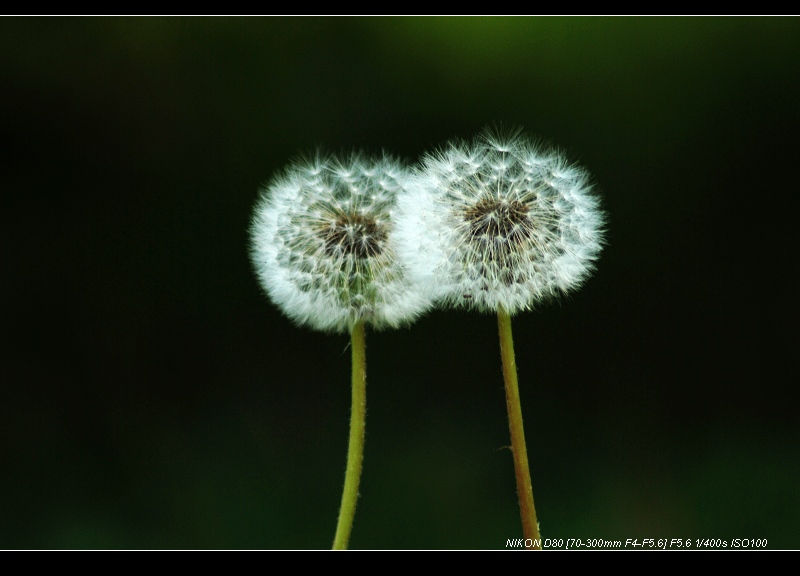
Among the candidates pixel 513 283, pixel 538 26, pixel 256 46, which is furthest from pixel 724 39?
pixel 513 283

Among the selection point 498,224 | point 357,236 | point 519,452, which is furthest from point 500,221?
point 519,452

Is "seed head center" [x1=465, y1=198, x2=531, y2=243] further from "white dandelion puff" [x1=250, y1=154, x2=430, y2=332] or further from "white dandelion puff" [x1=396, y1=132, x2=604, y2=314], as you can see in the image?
"white dandelion puff" [x1=250, y1=154, x2=430, y2=332]

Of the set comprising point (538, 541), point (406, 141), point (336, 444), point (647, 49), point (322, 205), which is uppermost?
point (647, 49)

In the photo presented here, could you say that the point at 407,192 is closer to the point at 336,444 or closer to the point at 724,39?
the point at 336,444

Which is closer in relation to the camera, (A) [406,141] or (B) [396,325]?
(B) [396,325]

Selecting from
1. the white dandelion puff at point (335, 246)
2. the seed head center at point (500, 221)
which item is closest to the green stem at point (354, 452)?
the white dandelion puff at point (335, 246)

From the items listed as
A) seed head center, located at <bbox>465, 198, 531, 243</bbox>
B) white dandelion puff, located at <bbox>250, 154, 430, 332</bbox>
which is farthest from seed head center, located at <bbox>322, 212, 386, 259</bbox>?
seed head center, located at <bbox>465, 198, 531, 243</bbox>
